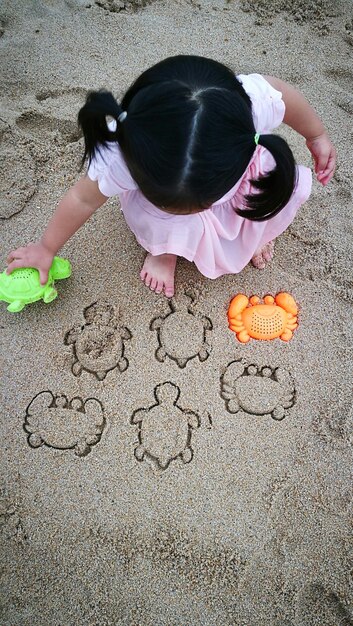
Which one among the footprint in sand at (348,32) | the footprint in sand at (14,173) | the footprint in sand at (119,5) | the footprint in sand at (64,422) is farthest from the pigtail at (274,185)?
the footprint in sand at (119,5)

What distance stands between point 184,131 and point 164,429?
0.67 meters

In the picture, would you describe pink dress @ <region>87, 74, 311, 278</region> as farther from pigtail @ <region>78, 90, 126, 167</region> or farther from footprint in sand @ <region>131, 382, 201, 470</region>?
footprint in sand @ <region>131, 382, 201, 470</region>

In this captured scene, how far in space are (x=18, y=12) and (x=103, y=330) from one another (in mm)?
1237

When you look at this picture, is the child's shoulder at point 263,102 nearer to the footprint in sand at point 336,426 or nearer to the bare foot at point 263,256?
the bare foot at point 263,256

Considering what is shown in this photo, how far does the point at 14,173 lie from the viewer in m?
1.42

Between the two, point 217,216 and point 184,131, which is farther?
point 217,216

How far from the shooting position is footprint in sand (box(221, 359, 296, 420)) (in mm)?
1175

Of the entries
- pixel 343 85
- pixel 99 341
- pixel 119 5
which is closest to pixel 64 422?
pixel 99 341

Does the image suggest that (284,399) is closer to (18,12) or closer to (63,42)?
(63,42)

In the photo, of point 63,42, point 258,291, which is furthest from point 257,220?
point 63,42

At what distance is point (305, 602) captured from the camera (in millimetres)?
1027

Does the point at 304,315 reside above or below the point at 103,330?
above

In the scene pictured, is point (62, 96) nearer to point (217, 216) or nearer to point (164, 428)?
point (217, 216)

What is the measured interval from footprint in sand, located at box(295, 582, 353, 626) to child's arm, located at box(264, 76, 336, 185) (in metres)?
0.95
